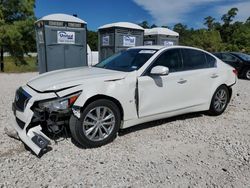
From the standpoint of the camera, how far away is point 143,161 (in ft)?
10.8

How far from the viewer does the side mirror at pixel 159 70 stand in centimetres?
391

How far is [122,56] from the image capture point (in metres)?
4.82

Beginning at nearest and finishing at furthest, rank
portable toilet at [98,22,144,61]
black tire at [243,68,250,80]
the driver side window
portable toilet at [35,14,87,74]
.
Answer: the driver side window < portable toilet at [35,14,87,74] < portable toilet at [98,22,144,61] < black tire at [243,68,250,80]

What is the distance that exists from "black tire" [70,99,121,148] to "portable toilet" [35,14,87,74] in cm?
523

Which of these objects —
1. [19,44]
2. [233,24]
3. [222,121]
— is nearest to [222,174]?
[222,121]

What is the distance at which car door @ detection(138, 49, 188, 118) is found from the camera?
13.1ft

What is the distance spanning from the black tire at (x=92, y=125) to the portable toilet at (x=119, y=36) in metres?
5.83

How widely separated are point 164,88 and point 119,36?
5.61 m

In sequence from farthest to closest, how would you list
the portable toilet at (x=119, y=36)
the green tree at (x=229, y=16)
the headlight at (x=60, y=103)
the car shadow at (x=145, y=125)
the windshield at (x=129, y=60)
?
1. the green tree at (x=229, y=16)
2. the portable toilet at (x=119, y=36)
3. the windshield at (x=129, y=60)
4. the car shadow at (x=145, y=125)
5. the headlight at (x=60, y=103)

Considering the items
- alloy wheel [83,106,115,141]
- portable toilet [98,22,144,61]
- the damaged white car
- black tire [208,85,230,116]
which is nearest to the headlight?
the damaged white car

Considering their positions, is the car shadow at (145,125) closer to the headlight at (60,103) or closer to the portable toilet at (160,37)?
the headlight at (60,103)

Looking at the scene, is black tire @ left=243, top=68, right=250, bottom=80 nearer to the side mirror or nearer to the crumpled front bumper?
the side mirror

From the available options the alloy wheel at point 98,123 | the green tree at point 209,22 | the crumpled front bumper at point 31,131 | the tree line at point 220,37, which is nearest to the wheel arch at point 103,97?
the alloy wheel at point 98,123

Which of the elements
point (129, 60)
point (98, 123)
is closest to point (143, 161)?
point (98, 123)
